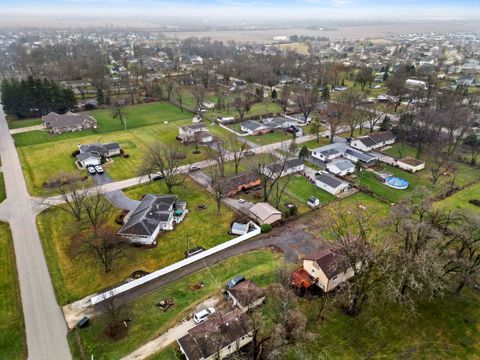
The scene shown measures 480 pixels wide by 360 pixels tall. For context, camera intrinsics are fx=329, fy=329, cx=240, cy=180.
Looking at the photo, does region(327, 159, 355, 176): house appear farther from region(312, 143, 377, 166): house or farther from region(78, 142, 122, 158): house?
region(78, 142, 122, 158): house

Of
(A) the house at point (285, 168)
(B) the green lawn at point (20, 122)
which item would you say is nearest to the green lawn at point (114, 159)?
(A) the house at point (285, 168)

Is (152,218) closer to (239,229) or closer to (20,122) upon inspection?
(239,229)

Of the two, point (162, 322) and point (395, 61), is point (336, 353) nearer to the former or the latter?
point (162, 322)

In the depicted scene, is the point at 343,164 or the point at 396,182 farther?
the point at 343,164

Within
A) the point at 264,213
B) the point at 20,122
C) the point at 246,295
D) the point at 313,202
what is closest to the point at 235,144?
the point at 313,202

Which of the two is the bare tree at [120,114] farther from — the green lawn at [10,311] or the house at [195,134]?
the green lawn at [10,311]

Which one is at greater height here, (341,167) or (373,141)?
(373,141)
